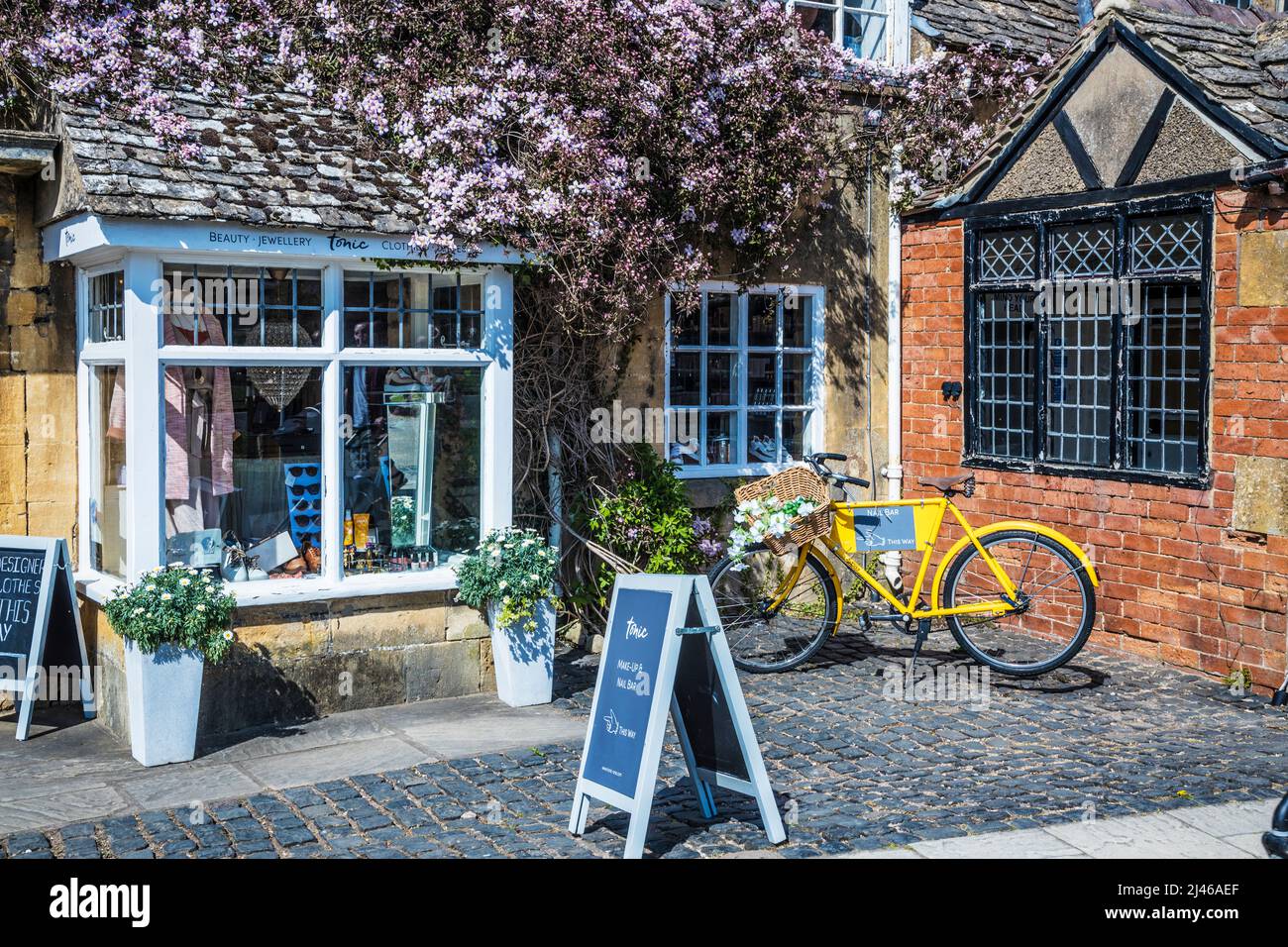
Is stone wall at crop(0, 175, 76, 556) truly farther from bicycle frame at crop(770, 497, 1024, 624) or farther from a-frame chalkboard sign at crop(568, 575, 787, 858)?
bicycle frame at crop(770, 497, 1024, 624)

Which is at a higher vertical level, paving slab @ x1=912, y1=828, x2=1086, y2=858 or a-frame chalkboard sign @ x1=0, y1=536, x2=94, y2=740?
a-frame chalkboard sign @ x1=0, y1=536, x2=94, y2=740

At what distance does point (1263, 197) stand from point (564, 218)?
4423mm

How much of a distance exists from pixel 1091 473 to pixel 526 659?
175 inches

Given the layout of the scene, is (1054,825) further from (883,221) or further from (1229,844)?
(883,221)

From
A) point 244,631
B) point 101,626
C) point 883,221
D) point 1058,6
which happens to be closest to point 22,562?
point 101,626

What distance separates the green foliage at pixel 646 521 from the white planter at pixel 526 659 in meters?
1.21

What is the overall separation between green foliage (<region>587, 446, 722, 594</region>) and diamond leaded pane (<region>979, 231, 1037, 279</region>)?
10.1ft

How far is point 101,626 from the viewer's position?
8.15m

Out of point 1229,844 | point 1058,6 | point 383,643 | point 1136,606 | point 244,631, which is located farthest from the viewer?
point 1058,6

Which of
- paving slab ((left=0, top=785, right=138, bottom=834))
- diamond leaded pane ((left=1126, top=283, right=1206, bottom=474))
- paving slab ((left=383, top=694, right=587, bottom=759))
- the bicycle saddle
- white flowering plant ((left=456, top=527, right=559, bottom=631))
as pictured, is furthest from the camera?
diamond leaded pane ((left=1126, top=283, right=1206, bottom=474))

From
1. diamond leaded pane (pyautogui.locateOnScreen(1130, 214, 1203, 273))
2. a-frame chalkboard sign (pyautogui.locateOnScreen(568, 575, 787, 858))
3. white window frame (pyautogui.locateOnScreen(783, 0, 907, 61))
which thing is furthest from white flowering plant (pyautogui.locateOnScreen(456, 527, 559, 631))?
white window frame (pyautogui.locateOnScreen(783, 0, 907, 61))

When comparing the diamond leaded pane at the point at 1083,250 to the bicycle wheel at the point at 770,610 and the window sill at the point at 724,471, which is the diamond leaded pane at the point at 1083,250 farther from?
the bicycle wheel at the point at 770,610

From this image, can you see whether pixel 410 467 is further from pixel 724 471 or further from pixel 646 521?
pixel 724 471

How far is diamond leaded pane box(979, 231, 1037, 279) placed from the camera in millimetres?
10289
